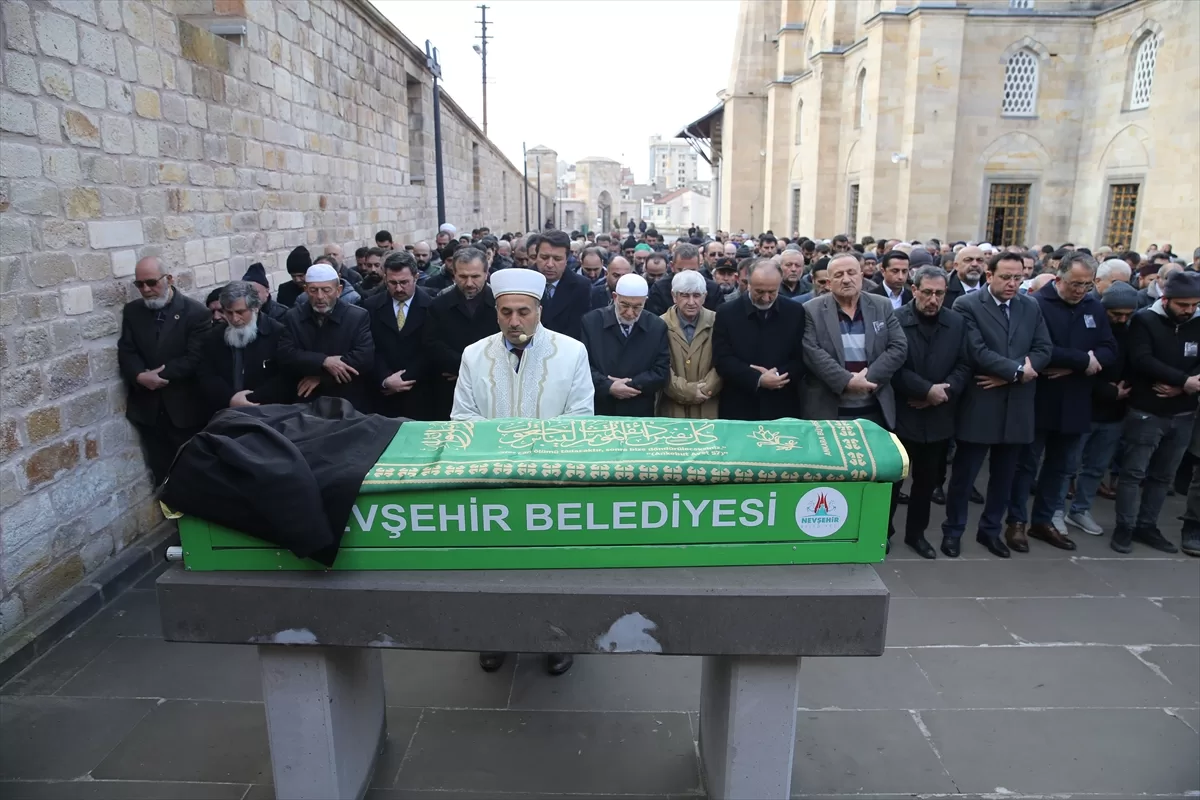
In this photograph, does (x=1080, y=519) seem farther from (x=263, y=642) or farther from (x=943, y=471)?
(x=263, y=642)

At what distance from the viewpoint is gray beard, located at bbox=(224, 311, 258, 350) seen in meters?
5.41

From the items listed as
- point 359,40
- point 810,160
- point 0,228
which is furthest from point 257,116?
point 810,160

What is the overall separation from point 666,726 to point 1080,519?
417cm

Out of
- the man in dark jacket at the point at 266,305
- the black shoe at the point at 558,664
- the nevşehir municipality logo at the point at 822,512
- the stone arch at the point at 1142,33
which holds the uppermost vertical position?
the stone arch at the point at 1142,33

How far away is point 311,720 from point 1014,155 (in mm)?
22828

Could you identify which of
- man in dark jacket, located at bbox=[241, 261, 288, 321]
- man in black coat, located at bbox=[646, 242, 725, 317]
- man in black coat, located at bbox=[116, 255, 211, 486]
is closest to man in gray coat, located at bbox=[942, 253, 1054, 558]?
man in black coat, located at bbox=[646, 242, 725, 317]

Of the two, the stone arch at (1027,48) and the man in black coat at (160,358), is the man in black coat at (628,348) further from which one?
the stone arch at (1027,48)

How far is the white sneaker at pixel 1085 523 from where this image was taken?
19.3 feet

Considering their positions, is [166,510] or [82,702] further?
[82,702]

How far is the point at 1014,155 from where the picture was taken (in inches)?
821

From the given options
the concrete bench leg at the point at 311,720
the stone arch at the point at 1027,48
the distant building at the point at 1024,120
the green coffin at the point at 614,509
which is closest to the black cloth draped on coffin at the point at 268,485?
the green coffin at the point at 614,509

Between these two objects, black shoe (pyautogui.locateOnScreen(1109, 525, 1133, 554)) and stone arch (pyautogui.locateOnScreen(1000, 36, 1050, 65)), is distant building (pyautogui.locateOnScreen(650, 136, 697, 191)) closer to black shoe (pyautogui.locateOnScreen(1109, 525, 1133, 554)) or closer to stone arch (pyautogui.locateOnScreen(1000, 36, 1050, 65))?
stone arch (pyautogui.locateOnScreen(1000, 36, 1050, 65))

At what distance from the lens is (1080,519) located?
6.00 m

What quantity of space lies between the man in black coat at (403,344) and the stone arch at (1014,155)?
767 inches
